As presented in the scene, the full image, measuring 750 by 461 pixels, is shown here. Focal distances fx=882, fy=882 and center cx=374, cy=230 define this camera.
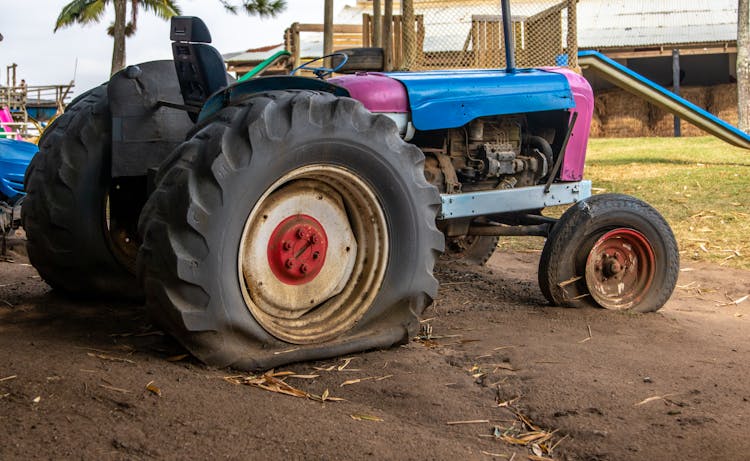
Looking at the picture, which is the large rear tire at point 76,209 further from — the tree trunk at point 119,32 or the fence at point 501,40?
the tree trunk at point 119,32

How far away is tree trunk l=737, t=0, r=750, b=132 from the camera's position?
19.8 metres

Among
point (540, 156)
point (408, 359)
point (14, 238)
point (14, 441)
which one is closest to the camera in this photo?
point (14, 441)

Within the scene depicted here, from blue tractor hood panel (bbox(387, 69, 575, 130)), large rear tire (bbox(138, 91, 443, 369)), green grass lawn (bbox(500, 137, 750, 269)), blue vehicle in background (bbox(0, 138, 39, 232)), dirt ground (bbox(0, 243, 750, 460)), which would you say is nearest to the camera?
dirt ground (bbox(0, 243, 750, 460))

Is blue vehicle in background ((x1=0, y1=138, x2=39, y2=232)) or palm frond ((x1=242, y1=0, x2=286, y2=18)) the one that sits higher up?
palm frond ((x1=242, y1=0, x2=286, y2=18))

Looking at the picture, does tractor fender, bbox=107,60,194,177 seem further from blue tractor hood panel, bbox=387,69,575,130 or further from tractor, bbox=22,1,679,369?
blue tractor hood panel, bbox=387,69,575,130

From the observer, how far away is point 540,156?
546cm

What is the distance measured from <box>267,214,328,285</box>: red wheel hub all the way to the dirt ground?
0.42 m

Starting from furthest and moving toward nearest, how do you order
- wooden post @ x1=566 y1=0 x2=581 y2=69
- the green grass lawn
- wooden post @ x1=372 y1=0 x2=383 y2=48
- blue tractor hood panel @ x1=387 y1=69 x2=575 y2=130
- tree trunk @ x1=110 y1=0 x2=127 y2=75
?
tree trunk @ x1=110 y1=0 x2=127 y2=75 < wooden post @ x1=372 y1=0 x2=383 y2=48 < wooden post @ x1=566 y1=0 x2=581 y2=69 < the green grass lawn < blue tractor hood panel @ x1=387 y1=69 x2=575 y2=130

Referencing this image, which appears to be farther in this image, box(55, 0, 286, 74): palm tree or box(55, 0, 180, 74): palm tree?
box(55, 0, 180, 74): palm tree

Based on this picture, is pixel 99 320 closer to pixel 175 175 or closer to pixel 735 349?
pixel 175 175

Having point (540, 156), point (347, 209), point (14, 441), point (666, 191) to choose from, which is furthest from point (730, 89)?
point (14, 441)

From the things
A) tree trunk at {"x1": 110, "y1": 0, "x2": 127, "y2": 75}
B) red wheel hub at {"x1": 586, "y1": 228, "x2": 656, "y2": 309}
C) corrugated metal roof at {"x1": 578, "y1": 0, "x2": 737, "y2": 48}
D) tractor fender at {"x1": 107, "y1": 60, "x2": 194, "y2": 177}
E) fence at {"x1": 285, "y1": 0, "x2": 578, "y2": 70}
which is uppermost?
corrugated metal roof at {"x1": 578, "y1": 0, "x2": 737, "y2": 48}

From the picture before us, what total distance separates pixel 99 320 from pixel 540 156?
2.77m

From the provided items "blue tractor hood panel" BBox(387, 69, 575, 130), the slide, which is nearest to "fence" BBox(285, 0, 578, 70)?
the slide
